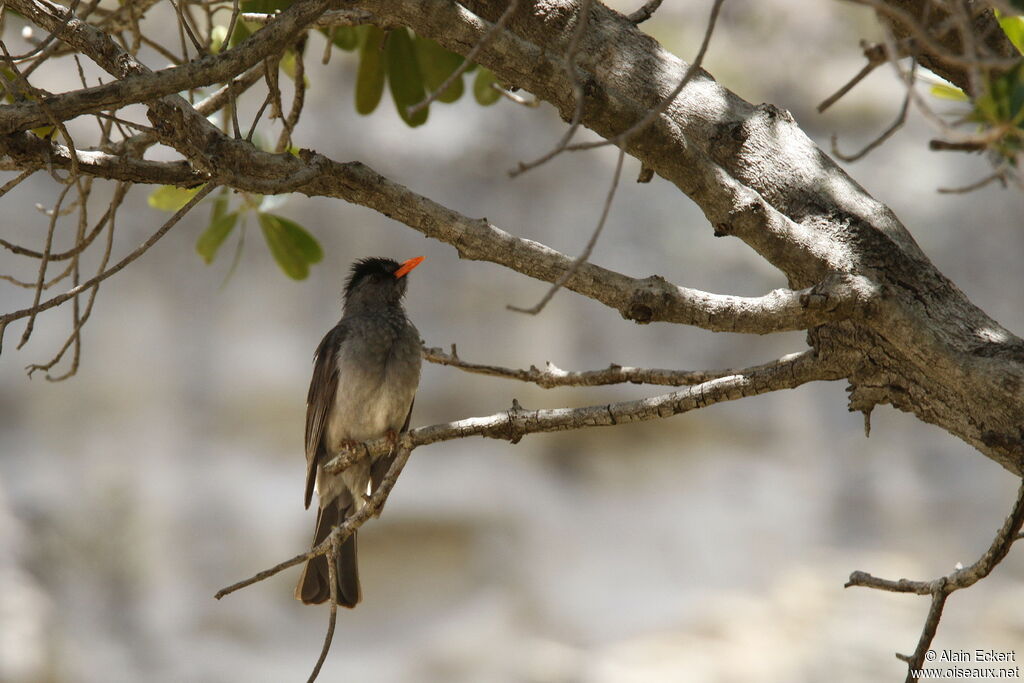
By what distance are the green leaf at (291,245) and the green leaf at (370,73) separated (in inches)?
22.4

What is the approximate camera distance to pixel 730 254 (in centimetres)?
844

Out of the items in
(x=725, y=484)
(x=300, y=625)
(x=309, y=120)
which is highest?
(x=309, y=120)

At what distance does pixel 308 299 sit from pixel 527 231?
6.93 feet

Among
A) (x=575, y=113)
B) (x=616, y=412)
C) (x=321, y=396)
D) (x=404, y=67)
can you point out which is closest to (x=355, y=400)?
(x=321, y=396)

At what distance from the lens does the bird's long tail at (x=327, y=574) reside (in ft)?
13.3

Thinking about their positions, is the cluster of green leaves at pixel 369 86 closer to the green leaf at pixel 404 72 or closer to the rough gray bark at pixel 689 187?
the green leaf at pixel 404 72

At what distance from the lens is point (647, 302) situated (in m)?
2.05

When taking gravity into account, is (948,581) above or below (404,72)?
below

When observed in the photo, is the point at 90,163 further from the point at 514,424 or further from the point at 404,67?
the point at 404,67

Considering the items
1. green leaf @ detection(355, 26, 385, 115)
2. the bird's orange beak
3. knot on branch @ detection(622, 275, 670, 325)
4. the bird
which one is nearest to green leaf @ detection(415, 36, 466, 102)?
green leaf @ detection(355, 26, 385, 115)

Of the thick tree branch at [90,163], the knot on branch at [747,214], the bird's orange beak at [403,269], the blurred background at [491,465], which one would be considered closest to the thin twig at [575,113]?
the knot on branch at [747,214]

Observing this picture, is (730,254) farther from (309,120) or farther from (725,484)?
(309,120)

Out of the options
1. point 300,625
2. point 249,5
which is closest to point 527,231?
point 300,625

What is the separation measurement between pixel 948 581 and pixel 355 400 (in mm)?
2883
